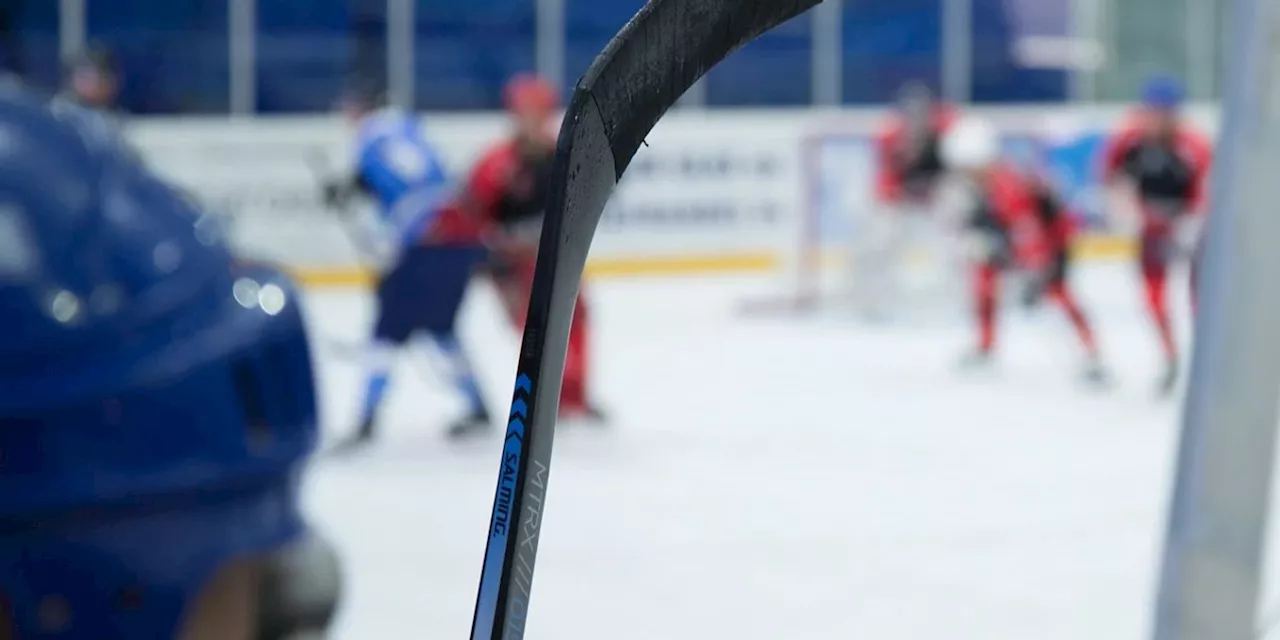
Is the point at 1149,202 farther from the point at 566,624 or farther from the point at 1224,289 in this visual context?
the point at 1224,289

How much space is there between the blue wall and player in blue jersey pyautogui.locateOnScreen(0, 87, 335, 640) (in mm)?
8287

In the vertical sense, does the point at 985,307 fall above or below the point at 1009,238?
below

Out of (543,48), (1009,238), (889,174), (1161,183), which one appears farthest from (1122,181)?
(543,48)

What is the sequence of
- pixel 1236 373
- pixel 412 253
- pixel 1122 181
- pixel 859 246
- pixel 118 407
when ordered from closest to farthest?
pixel 118 407
pixel 1236 373
pixel 412 253
pixel 1122 181
pixel 859 246

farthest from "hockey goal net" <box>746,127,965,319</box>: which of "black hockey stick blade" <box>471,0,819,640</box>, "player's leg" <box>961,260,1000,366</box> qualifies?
"black hockey stick blade" <box>471,0,819,640</box>

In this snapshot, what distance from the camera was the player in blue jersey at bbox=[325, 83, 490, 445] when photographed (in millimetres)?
5098

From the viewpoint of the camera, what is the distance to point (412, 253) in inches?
205

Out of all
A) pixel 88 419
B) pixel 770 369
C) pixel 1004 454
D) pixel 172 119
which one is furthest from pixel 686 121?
pixel 88 419

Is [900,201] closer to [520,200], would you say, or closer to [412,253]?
[520,200]

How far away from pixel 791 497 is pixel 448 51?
734 centimetres

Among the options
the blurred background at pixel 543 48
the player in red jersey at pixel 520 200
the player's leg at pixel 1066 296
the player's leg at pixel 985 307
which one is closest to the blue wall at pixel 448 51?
the blurred background at pixel 543 48

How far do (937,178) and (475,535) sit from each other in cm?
588

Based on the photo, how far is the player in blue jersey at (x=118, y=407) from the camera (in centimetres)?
110

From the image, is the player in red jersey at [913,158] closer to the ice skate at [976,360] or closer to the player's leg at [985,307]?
the player's leg at [985,307]
